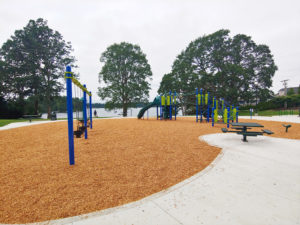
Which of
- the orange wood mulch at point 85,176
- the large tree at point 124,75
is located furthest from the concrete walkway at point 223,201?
the large tree at point 124,75

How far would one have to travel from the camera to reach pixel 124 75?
92.6ft

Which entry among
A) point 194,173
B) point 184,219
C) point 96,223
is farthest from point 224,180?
point 96,223

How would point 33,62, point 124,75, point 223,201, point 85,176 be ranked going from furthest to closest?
point 124,75 → point 33,62 → point 85,176 → point 223,201

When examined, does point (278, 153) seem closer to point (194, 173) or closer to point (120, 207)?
point (194, 173)

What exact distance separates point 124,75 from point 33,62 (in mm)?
14592

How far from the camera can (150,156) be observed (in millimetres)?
4078

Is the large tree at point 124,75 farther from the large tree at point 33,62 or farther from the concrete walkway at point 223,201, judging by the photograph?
the concrete walkway at point 223,201

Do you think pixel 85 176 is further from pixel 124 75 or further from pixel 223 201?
pixel 124 75

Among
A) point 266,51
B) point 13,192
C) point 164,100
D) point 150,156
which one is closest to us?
point 13,192

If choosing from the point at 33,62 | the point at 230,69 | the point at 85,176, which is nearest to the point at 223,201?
the point at 85,176

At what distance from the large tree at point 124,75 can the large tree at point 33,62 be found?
25.1 feet

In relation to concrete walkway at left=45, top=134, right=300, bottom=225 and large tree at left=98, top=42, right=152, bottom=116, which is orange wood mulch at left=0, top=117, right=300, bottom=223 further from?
large tree at left=98, top=42, right=152, bottom=116

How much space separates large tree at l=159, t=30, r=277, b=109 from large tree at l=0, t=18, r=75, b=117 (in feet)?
72.5

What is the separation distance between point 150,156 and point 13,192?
2850 millimetres
